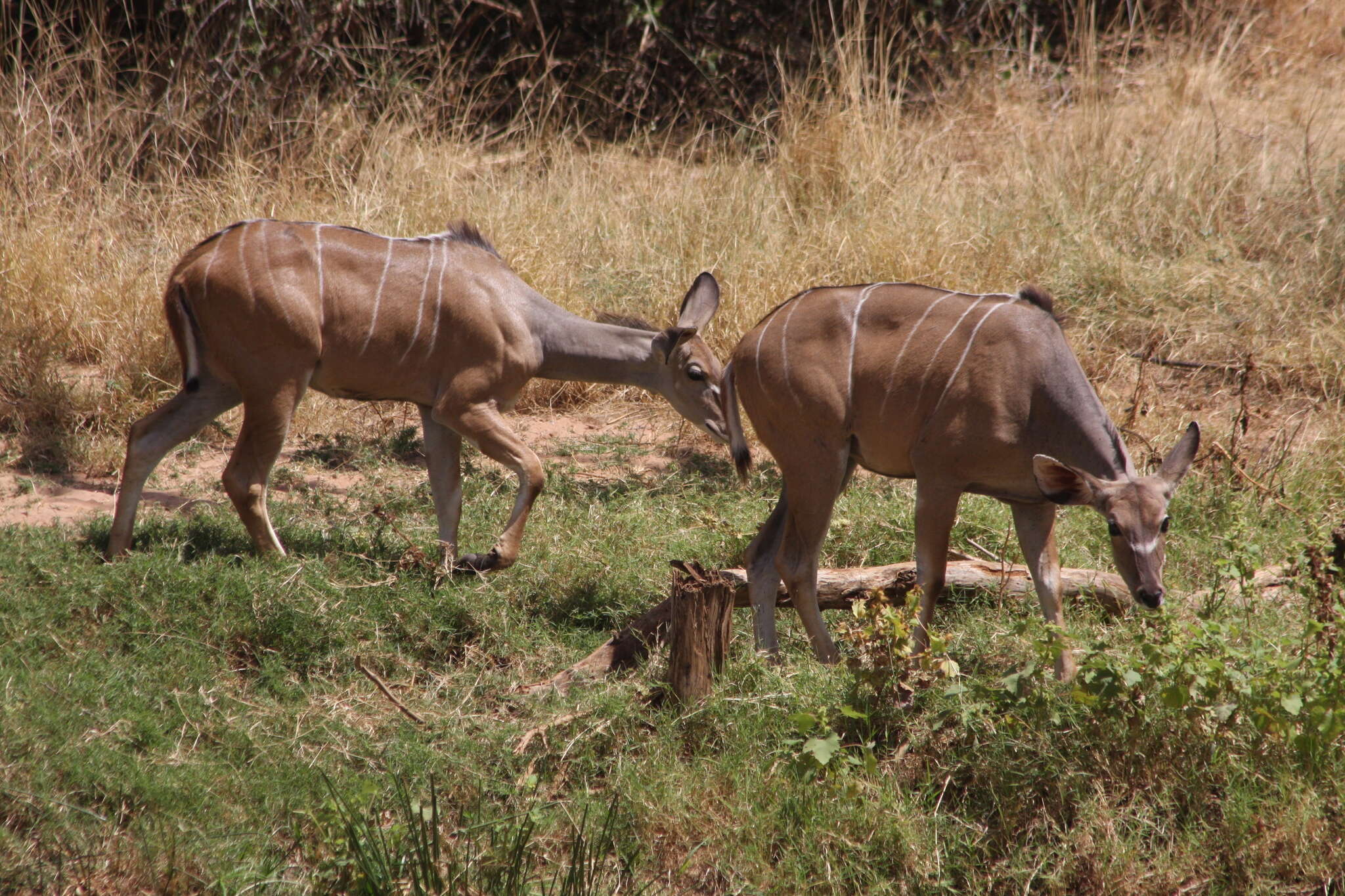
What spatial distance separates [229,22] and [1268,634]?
8.40m

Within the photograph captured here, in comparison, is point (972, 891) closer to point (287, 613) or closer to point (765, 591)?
point (765, 591)

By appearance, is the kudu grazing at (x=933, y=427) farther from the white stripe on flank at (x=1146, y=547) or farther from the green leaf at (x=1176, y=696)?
the green leaf at (x=1176, y=696)

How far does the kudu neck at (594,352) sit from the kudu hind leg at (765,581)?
5.14ft

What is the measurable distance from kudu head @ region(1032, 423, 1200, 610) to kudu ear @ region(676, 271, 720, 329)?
2345 mm

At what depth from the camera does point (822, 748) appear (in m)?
3.98

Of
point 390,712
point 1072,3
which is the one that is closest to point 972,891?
point 390,712

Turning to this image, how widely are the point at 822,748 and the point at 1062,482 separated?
50.6 inches

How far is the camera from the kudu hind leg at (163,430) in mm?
5496

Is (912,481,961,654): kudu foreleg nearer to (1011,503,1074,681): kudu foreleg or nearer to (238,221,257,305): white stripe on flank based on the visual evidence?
(1011,503,1074,681): kudu foreleg

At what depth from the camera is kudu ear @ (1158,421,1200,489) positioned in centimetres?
449

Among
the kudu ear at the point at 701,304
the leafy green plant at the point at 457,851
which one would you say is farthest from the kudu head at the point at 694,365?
the leafy green plant at the point at 457,851

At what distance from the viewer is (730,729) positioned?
4.40m

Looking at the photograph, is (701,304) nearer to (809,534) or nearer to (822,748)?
(809,534)

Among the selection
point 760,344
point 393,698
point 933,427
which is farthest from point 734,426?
point 393,698
